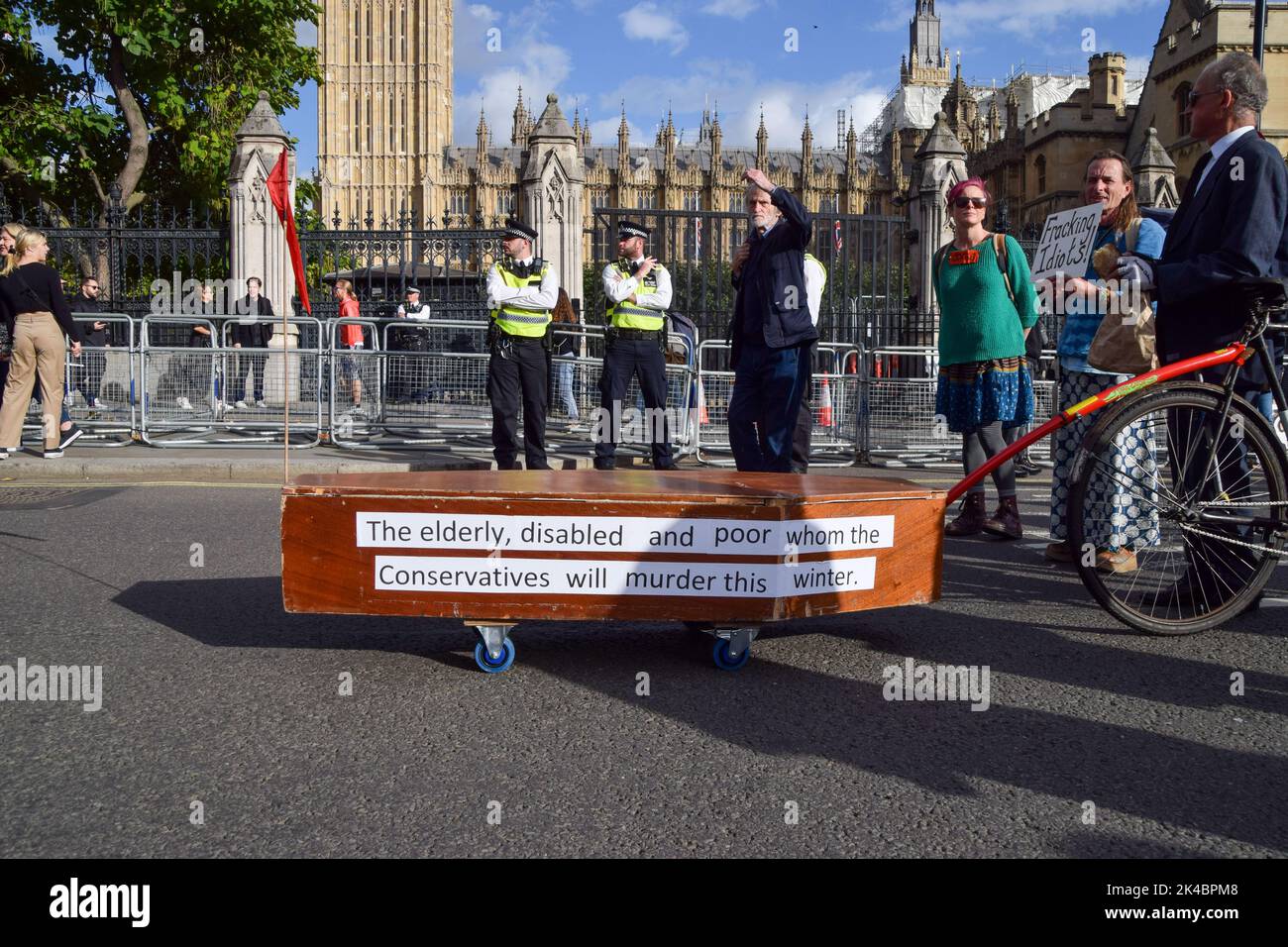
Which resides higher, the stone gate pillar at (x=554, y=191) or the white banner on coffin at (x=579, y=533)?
the stone gate pillar at (x=554, y=191)

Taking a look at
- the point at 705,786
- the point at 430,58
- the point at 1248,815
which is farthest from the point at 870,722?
the point at 430,58

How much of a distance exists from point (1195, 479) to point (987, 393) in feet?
6.62

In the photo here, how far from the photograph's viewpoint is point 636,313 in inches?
377

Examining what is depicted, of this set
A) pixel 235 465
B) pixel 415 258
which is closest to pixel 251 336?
pixel 415 258

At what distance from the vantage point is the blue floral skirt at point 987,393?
6668 millimetres

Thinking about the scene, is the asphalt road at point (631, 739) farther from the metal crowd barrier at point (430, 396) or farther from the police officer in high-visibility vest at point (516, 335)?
the metal crowd barrier at point (430, 396)

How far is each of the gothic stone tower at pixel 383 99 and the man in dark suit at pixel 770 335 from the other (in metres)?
95.6

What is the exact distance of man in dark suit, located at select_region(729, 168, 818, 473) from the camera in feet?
21.4

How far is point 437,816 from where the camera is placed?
2.83m
